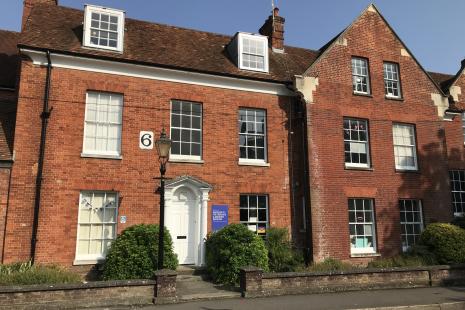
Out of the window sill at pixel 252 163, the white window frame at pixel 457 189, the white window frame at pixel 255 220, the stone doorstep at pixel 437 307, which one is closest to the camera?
the stone doorstep at pixel 437 307

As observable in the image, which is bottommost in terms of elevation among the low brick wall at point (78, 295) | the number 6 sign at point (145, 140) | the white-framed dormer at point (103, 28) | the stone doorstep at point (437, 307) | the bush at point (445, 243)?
the stone doorstep at point (437, 307)

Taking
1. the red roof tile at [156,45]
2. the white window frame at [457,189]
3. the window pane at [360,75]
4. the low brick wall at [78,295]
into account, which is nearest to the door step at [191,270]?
the low brick wall at [78,295]

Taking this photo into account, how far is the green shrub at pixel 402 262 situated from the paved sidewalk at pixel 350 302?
203cm

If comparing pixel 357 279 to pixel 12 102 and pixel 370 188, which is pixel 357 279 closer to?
pixel 370 188

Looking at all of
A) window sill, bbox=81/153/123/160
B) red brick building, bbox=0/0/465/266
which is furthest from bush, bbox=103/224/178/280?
window sill, bbox=81/153/123/160

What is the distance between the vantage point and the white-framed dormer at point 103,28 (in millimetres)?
14633

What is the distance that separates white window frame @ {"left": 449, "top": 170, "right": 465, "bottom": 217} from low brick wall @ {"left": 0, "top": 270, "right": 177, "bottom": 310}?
14503mm

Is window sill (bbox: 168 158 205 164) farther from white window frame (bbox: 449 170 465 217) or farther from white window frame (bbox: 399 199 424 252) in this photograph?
white window frame (bbox: 449 170 465 217)

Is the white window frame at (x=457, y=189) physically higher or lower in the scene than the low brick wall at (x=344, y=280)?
higher

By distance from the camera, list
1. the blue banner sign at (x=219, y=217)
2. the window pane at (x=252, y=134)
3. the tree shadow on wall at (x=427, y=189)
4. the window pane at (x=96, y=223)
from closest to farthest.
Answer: the window pane at (x=96, y=223), the blue banner sign at (x=219, y=217), the window pane at (x=252, y=134), the tree shadow on wall at (x=427, y=189)

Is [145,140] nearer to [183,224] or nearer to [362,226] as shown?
[183,224]

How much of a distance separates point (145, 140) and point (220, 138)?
110 inches

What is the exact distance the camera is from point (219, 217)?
14.7 meters

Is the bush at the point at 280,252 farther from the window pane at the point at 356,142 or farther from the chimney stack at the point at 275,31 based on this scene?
the chimney stack at the point at 275,31
